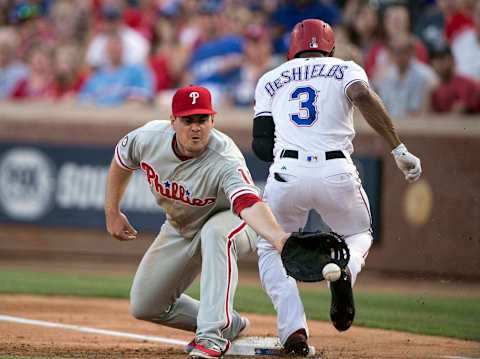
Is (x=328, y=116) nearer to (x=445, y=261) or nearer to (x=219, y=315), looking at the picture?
(x=219, y=315)

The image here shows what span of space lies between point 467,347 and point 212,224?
2231 mm

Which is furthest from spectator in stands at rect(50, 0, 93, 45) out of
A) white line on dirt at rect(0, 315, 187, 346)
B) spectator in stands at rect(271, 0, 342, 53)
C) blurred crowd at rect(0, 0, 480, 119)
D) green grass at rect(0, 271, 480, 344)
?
white line on dirt at rect(0, 315, 187, 346)

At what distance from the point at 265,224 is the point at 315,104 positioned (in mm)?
1015

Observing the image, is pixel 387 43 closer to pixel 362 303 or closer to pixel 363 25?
pixel 363 25

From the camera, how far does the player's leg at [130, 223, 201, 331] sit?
6.44m

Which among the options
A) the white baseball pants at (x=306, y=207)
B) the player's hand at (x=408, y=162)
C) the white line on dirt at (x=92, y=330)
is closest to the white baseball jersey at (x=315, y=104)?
the white baseball pants at (x=306, y=207)

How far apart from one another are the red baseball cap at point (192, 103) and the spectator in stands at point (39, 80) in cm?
837

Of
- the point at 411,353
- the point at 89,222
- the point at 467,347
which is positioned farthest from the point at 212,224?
the point at 89,222

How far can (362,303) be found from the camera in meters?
10.0

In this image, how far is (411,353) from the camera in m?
6.70

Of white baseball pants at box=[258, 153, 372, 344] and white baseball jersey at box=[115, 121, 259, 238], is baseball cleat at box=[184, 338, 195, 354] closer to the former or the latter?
white baseball pants at box=[258, 153, 372, 344]

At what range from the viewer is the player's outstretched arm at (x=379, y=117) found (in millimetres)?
6047

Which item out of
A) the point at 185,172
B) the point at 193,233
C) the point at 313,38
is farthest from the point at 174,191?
the point at 313,38

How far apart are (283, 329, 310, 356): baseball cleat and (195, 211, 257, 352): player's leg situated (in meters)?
0.46
